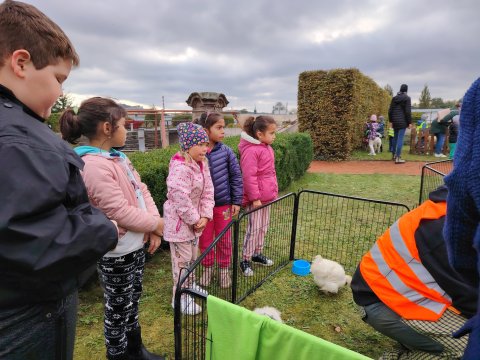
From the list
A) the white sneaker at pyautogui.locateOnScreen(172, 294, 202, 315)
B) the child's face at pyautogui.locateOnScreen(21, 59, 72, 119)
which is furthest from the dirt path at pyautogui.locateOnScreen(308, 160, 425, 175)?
the child's face at pyautogui.locateOnScreen(21, 59, 72, 119)

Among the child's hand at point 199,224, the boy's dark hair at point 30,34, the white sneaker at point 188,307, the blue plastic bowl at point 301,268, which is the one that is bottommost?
the blue plastic bowl at point 301,268

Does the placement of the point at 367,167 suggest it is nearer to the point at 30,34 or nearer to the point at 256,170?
the point at 256,170

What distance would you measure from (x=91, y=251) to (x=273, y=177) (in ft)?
10.0

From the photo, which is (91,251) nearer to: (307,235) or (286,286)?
(286,286)

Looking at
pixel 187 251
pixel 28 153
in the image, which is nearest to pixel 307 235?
pixel 187 251

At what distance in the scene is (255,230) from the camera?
3668 mm

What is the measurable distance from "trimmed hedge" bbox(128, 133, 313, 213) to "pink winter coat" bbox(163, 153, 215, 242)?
0.84 metres

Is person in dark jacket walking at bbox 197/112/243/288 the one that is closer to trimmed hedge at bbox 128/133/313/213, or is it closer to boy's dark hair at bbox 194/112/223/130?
boy's dark hair at bbox 194/112/223/130

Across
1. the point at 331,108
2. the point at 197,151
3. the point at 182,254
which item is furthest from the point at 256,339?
the point at 331,108

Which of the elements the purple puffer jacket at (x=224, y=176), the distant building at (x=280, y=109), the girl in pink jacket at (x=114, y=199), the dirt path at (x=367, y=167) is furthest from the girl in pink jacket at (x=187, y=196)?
the distant building at (x=280, y=109)

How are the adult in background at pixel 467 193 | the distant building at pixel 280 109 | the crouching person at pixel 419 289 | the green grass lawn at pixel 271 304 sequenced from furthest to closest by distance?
the distant building at pixel 280 109 → the green grass lawn at pixel 271 304 → the crouching person at pixel 419 289 → the adult in background at pixel 467 193

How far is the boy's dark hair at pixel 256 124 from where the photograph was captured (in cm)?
387

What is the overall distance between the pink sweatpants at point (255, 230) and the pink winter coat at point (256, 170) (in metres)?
0.28

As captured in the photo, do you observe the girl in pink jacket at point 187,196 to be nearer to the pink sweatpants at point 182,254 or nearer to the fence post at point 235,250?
the pink sweatpants at point 182,254
